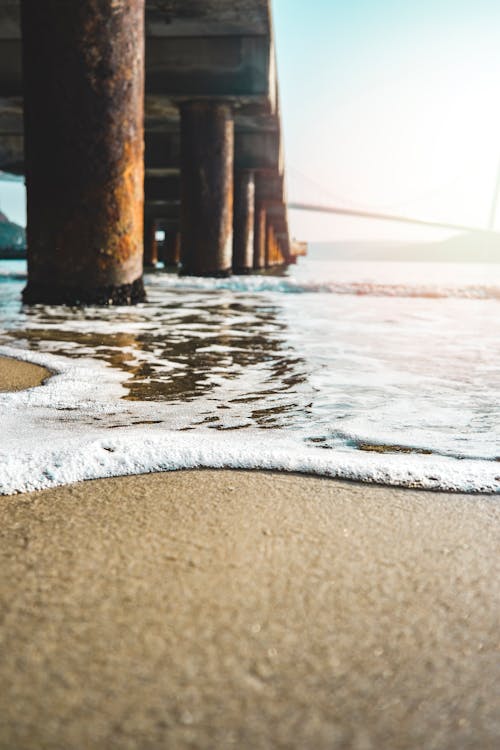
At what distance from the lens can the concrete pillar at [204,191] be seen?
10.1 meters

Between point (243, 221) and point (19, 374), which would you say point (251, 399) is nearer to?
point (19, 374)

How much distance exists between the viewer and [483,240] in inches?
5468

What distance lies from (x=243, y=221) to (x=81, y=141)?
1263 centimetres

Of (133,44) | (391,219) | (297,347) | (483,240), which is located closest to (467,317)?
(297,347)

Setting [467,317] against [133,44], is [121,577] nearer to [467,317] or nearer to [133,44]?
[133,44]

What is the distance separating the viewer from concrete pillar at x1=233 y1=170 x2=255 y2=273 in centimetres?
1645

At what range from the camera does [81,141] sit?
4.45 meters

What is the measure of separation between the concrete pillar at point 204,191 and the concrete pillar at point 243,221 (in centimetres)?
Answer: 596

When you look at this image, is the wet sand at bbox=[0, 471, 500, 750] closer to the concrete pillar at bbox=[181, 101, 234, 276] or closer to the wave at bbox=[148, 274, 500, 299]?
the wave at bbox=[148, 274, 500, 299]

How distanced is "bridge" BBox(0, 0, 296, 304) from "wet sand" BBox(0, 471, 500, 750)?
378cm

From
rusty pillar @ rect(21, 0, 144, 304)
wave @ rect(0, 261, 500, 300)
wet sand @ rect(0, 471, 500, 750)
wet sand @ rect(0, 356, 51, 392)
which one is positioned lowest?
wet sand @ rect(0, 471, 500, 750)

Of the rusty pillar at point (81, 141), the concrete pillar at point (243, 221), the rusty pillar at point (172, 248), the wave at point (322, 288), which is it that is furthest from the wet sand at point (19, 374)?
the rusty pillar at point (172, 248)

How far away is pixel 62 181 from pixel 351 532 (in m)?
4.10

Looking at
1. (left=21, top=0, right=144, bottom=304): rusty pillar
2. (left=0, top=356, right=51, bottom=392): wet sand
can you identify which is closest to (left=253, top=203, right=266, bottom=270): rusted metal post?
(left=21, top=0, right=144, bottom=304): rusty pillar
